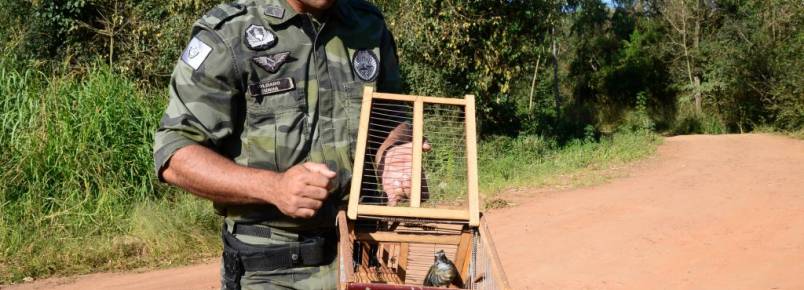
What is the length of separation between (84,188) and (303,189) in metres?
5.91

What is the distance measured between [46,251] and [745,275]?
18.2ft

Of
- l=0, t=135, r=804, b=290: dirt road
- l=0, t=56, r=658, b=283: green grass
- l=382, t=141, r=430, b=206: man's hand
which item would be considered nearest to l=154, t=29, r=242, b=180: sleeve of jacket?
l=382, t=141, r=430, b=206: man's hand

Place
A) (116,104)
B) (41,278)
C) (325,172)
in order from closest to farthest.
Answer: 1. (325,172)
2. (41,278)
3. (116,104)

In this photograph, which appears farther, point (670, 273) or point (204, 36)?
point (670, 273)

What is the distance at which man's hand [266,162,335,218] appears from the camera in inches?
64.4

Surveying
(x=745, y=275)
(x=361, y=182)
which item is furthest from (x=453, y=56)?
(x=361, y=182)

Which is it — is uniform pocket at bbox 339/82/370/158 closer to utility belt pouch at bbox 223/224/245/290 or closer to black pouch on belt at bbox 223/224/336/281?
black pouch on belt at bbox 223/224/336/281

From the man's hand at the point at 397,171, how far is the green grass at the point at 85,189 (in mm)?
4744

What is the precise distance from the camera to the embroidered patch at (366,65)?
2.04 m

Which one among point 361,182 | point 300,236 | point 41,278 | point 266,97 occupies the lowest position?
point 41,278

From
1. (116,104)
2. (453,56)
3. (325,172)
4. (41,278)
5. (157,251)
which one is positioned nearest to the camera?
(325,172)

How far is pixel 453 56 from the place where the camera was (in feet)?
38.5

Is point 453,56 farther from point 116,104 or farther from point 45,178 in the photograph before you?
point 45,178

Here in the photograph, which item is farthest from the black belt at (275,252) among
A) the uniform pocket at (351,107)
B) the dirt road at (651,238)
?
the dirt road at (651,238)
